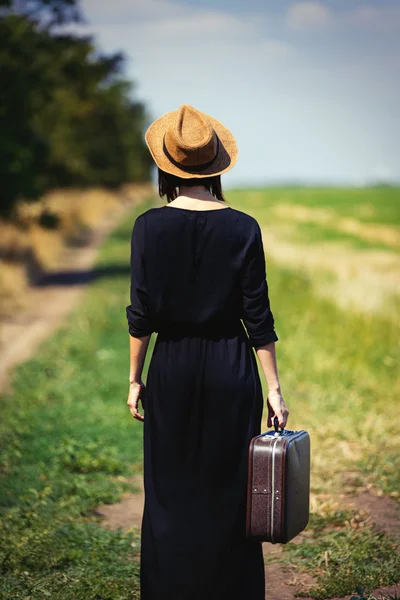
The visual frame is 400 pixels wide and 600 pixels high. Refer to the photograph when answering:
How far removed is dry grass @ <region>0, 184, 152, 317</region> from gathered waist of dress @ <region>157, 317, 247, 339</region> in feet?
40.1

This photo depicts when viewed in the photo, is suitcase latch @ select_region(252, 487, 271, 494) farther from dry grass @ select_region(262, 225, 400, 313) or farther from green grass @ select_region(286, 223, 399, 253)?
green grass @ select_region(286, 223, 399, 253)

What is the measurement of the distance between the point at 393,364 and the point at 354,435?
296 cm

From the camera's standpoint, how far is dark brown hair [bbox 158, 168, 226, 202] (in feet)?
12.6

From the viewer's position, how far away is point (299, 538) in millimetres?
5387

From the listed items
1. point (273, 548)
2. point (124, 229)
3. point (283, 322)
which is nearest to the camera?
point (273, 548)

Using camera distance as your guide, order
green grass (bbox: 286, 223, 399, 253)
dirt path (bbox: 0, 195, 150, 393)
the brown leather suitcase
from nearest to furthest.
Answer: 1. the brown leather suitcase
2. dirt path (bbox: 0, 195, 150, 393)
3. green grass (bbox: 286, 223, 399, 253)

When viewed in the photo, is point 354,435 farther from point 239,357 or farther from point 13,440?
point 239,357

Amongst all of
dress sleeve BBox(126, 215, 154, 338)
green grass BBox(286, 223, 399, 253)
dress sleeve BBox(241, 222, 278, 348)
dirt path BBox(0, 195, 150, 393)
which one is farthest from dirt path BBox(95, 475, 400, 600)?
green grass BBox(286, 223, 399, 253)

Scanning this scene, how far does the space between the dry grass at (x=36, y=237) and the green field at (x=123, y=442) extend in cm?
218

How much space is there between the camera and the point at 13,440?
24.6 feet

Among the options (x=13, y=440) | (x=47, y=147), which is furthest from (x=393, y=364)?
(x=47, y=147)

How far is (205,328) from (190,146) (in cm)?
74

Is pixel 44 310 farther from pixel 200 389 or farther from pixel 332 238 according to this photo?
pixel 332 238

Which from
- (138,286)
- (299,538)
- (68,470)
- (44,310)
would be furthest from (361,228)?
(138,286)
